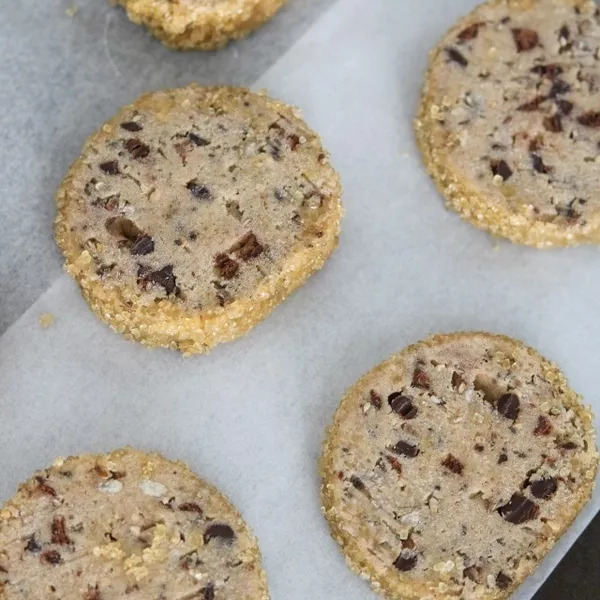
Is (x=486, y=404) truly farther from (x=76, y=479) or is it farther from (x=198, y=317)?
(x=76, y=479)

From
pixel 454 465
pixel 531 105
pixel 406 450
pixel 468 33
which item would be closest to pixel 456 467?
pixel 454 465

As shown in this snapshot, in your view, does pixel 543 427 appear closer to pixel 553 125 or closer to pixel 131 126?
pixel 553 125

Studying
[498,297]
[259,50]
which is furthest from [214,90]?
[498,297]

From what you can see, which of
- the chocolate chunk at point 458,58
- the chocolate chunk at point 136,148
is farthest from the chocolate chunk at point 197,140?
the chocolate chunk at point 458,58

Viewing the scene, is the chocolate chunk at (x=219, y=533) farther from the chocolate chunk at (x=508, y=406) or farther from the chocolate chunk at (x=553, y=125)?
the chocolate chunk at (x=553, y=125)

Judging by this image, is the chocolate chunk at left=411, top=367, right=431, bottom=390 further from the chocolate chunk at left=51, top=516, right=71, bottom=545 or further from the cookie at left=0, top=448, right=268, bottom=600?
the chocolate chunk at left=51, top=516, right=71, bottom=545

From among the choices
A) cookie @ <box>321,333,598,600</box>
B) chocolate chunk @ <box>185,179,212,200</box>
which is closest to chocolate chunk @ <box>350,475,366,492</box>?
cookie @ <box>321,333,598,600</box>
